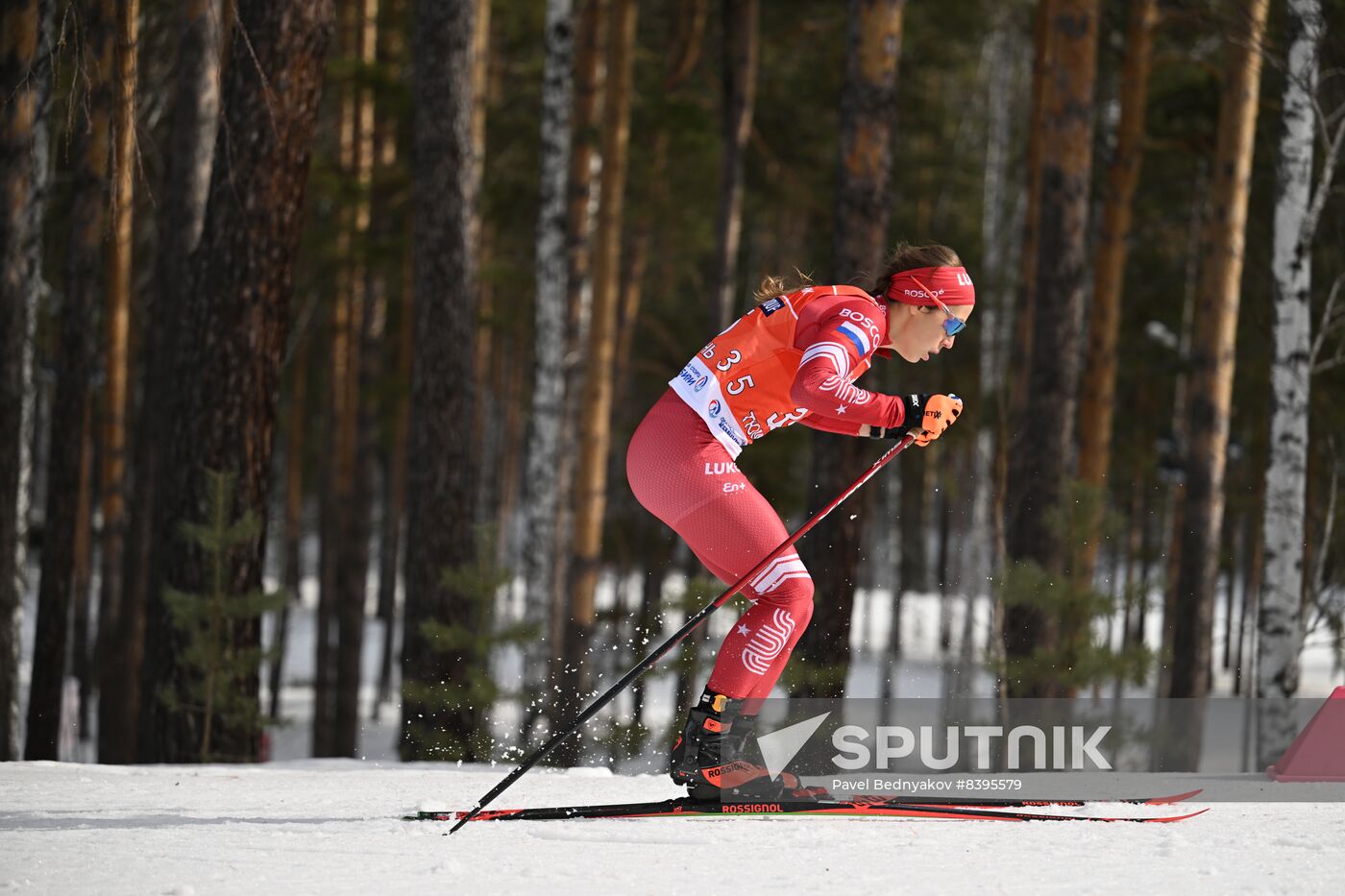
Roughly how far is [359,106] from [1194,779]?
1362 cm

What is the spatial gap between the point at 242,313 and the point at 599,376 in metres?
5.70

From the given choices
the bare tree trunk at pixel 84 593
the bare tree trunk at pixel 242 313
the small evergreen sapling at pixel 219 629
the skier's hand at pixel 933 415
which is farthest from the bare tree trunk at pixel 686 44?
the skier's hand at pixel 933 415

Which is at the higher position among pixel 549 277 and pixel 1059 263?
pixel 1059 263

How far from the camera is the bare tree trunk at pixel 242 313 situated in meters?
7.47

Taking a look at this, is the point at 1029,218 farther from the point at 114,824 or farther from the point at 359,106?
the point at 114,824

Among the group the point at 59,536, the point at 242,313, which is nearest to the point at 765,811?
the point at 242,313

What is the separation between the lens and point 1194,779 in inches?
232

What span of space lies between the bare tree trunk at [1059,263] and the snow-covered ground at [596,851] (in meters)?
5.32

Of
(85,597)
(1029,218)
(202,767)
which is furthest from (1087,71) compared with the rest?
(85,597)

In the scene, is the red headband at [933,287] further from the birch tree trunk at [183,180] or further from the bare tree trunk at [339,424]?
the bare tree trunk at [339,424]

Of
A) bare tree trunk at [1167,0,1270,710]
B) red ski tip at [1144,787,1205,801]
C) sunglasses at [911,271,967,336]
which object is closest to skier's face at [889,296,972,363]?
sunglasses at [911,271,967,336]

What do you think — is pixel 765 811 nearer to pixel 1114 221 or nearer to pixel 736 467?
pixel 736 467

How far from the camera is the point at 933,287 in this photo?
459cm

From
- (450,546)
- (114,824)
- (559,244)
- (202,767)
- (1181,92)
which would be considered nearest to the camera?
(114,824)
